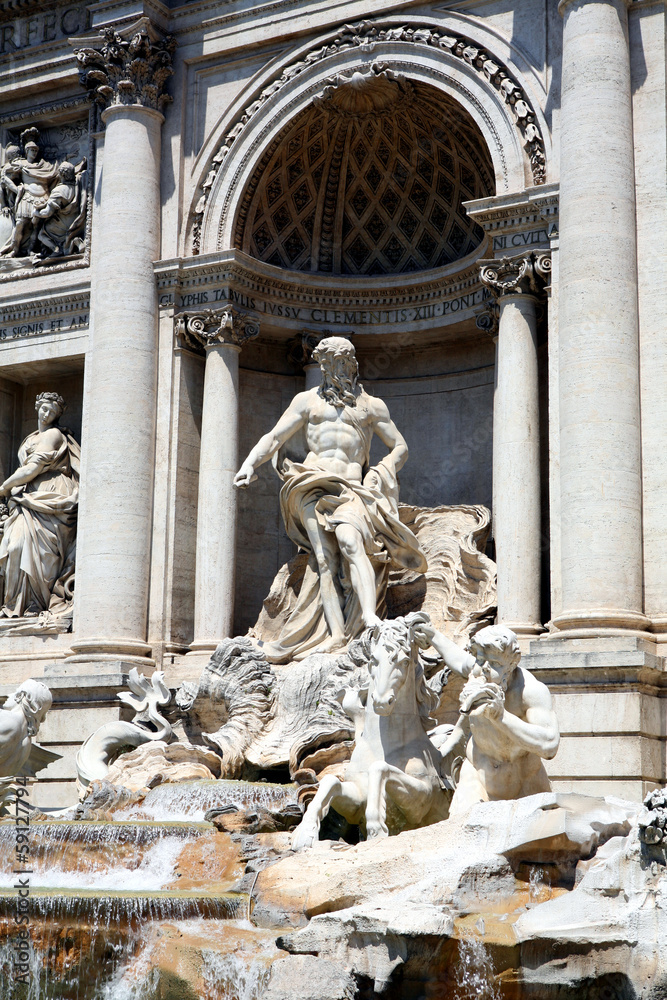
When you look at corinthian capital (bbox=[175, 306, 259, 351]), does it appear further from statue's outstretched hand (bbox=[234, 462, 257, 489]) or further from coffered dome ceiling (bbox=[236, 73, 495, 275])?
statue's outstretched hand (bbox=[234, 462, 257, 489])

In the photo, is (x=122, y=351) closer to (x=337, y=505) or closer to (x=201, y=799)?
(x=337, y=505)

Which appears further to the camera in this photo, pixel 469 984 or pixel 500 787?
pixel 500 787

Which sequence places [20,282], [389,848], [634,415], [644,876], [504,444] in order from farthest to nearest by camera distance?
1. [20,282]
2. [504,444]
3. [634,415]
4. [389,848]
5. [644,876]

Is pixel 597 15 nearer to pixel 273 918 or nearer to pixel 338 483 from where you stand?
pixel 338 483

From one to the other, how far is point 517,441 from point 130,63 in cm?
767

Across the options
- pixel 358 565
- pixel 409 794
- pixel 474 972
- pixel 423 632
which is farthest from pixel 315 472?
pixel 474 972

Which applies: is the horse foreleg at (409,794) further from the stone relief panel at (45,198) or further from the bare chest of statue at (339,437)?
the stone relief panel at (45,198)

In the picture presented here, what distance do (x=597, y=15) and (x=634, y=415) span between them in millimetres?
4618

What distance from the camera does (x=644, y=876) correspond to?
8.70m

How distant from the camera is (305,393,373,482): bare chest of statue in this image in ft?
57.1

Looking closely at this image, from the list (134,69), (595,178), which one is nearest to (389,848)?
(595,178)

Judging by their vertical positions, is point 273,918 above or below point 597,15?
below

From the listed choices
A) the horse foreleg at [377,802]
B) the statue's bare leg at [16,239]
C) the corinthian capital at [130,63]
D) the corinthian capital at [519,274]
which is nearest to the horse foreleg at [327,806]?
the horse foreleg at [377,802]

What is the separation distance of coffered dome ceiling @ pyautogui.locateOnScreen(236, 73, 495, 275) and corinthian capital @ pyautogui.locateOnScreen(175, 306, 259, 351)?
3.59 ft
